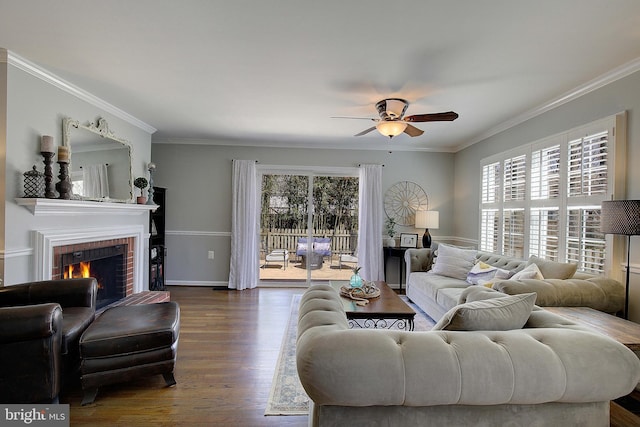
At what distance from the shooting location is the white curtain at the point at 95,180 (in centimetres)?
335

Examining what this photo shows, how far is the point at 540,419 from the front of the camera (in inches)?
46.9

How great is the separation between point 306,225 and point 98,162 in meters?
3.17

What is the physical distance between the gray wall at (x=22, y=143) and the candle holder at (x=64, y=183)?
0.12m

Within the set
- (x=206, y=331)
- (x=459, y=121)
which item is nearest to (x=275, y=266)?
(x=206, y=331)

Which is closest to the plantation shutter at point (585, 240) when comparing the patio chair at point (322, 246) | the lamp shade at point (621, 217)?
the lamp shade at point (621, 217)

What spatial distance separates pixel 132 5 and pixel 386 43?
1.64 m

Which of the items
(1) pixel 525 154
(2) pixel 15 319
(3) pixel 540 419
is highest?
(1) pixel 525 154

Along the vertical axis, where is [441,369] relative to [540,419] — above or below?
above

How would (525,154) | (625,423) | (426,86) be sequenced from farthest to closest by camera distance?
1. (525,154)
2. (426,86)
3. (625,423)

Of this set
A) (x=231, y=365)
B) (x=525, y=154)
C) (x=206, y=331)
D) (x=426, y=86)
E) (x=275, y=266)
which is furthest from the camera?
(x=275, y=266)

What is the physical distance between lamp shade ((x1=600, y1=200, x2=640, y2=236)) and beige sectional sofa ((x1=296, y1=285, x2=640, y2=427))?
142 centimetres

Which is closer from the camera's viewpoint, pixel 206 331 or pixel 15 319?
pixel 15 319

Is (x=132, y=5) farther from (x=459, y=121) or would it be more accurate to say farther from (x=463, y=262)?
(x=463, y=262)

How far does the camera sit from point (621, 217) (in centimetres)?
221
